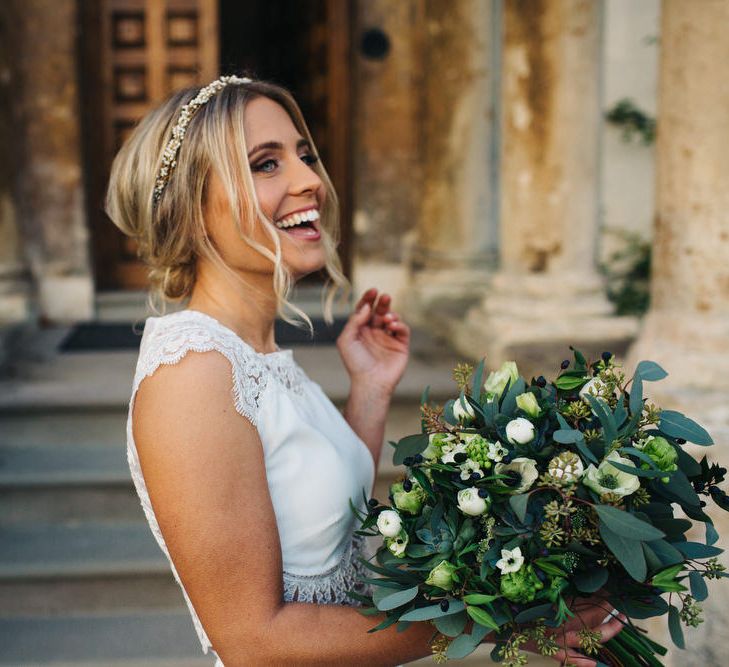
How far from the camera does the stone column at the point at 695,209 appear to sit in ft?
10.2

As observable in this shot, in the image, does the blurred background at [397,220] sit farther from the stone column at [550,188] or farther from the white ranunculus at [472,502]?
the white ranunculus at [472,502]

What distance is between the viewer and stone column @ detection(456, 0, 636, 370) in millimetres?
4672

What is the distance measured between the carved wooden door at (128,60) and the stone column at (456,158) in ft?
5.24

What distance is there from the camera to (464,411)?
1.51 m

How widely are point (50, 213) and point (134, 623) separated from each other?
3.51m

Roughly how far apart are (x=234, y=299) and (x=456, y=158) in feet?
13.9

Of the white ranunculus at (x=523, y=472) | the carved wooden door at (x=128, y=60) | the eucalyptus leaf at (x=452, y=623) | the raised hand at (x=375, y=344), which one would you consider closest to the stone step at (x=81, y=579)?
the raised hand at (x=375, y=344)

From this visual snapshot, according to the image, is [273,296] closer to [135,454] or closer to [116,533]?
[135,454]

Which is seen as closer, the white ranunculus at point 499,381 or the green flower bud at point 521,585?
the green flower bud at point 521,585

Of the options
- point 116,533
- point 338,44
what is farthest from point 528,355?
point 338,44

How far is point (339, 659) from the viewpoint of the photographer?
152cm

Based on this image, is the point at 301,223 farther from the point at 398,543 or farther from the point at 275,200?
the point at 398,543

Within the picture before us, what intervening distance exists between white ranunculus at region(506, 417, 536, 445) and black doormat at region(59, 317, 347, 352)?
392cm

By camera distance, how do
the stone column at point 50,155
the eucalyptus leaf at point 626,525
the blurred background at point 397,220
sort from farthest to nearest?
the stone column at point 50,155 < the blurred background at point 397,220 < the eucalyptus leaf at point 626,525
